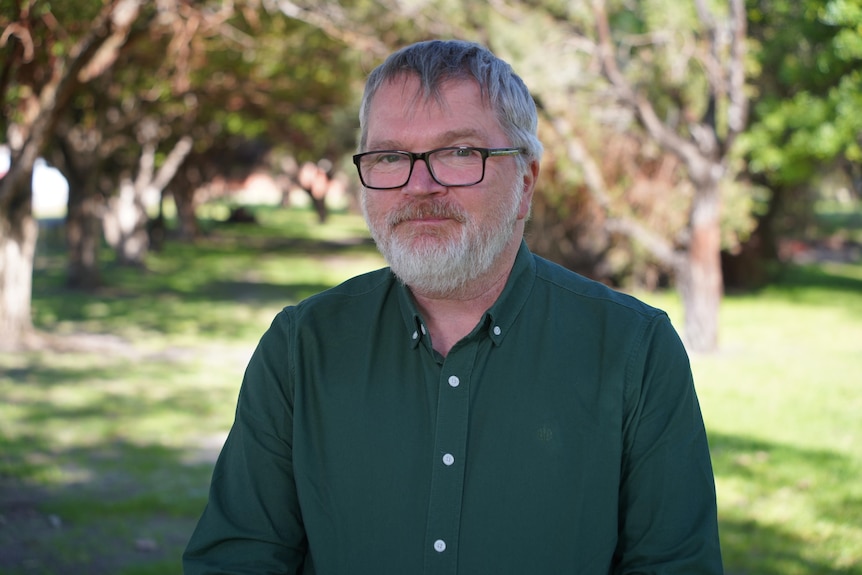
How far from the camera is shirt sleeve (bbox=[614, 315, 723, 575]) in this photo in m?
2.20

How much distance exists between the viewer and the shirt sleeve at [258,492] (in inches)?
91.7

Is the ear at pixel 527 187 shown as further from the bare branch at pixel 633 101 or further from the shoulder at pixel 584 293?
the bare branch at pixel 633 101

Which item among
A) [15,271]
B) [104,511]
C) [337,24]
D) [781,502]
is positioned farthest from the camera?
[337,24]

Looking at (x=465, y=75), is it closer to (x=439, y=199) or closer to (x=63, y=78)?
(x=439, y=199)

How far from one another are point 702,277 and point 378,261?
1703 centimetres

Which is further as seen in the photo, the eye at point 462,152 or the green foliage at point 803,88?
the green foliage at point 803,88

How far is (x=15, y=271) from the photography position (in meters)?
12.5

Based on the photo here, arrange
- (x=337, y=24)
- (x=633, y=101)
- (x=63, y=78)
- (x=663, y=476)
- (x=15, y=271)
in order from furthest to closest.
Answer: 1. (x=337, y=24)
2. (x=15, y=271)
3. (x=633, y=101)
4. (x=63, y=78)
5. (x=663, y=476)

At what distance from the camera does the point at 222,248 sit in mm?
34344

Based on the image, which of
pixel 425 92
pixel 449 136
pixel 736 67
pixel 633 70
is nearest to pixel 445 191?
pixel 449 136

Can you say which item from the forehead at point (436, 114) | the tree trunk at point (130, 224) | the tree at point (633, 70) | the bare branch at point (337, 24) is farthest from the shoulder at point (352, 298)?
the tree trunk at point (130, 224)

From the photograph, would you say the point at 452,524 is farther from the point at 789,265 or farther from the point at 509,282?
the point at 789,265

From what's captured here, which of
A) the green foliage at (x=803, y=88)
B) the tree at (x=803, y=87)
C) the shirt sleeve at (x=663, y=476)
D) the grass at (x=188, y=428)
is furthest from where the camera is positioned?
the green foliage at (x=803, y=88)

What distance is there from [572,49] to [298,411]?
1318cm
